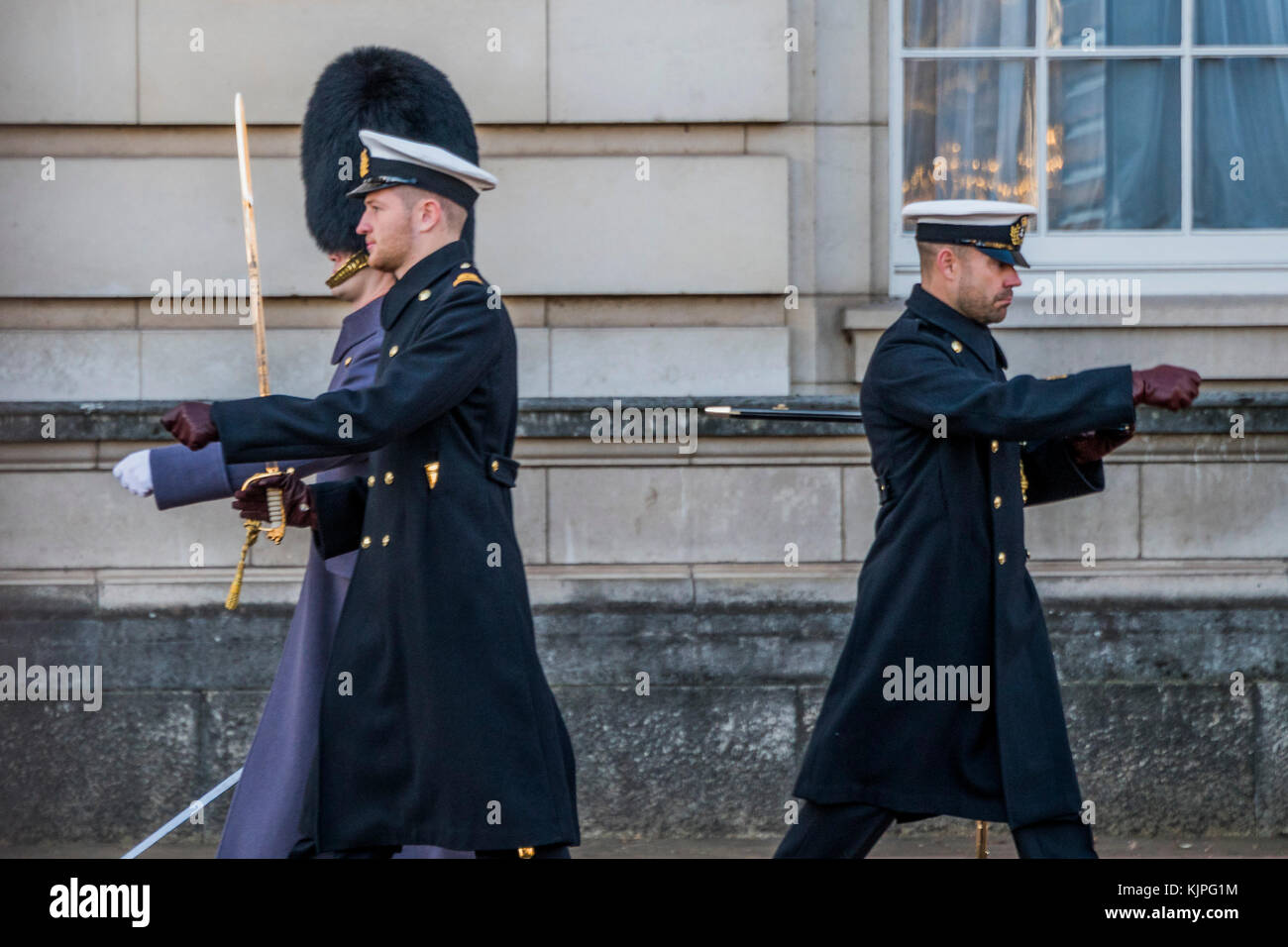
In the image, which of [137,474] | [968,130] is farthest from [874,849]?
[137,474]

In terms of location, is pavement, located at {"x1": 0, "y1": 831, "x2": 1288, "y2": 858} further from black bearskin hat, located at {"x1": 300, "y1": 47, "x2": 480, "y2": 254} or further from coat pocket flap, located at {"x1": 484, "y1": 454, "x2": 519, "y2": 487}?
black bearskin hat, located at {"x1": 300, "y1": 47, "x2": 480, "y2": 254}

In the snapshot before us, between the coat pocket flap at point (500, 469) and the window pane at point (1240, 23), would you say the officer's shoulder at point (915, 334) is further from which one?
the window pane at point (1240, 23)

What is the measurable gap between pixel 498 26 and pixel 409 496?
3232 mm

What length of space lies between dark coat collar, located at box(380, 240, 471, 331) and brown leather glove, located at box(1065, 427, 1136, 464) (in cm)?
170

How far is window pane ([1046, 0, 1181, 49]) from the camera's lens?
7.35m

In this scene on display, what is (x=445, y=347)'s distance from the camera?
4.27 m

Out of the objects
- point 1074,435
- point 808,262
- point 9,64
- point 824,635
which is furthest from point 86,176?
point 1074,435

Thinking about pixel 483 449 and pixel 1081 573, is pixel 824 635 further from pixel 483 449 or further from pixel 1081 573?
pixel 483 449

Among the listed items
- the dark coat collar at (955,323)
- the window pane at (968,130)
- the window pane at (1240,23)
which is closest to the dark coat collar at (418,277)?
the dark coat collar at (955,323)

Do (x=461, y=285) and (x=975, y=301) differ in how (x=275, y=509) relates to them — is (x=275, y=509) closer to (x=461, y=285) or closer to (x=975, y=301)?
(x=461, y=285)

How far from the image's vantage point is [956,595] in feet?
16.0

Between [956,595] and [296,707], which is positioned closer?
[296,707]

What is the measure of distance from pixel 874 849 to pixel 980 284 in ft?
8.32

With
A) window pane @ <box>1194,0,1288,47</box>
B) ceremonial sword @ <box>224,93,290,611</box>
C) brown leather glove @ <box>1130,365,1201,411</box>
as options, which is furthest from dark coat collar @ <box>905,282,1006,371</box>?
window pane @ <box>1194,0,1288,47</box>
